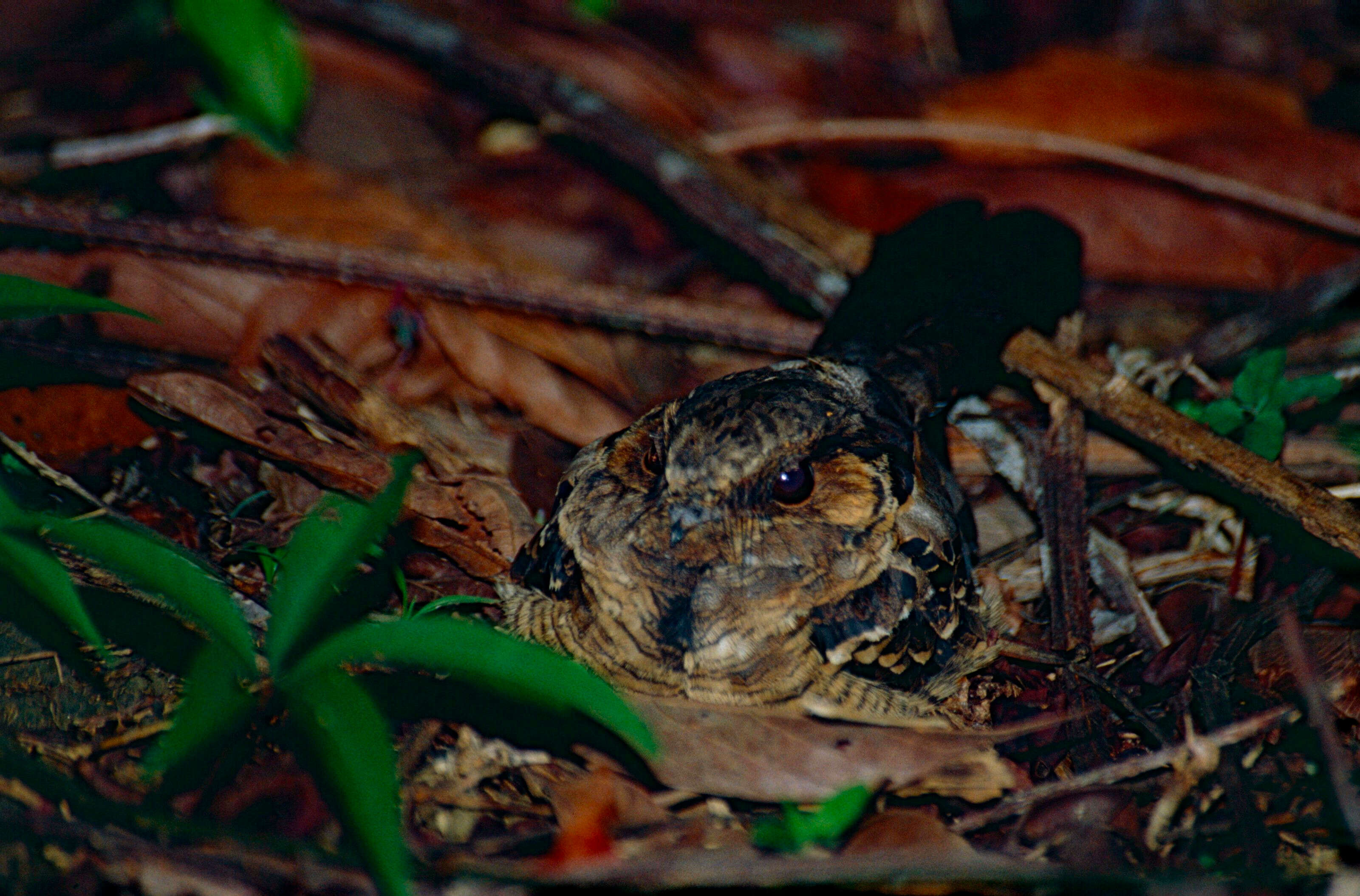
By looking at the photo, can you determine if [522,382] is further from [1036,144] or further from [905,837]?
[1036,144]

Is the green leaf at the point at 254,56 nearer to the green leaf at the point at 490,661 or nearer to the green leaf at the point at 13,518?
the green leaf at the point at 13,518

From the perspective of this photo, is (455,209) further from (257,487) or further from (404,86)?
(257,487)

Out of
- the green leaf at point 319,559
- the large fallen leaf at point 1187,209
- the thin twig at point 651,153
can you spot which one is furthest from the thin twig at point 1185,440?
the green leaf at point 319,559

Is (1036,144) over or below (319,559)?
over

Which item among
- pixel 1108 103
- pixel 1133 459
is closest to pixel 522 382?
pixel 1133 459

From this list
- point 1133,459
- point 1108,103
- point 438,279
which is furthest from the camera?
point 1108,103

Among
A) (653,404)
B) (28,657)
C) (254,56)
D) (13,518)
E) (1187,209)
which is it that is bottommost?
(653,404)

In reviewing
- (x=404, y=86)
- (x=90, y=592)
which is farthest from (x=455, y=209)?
(x=90, y=592)
